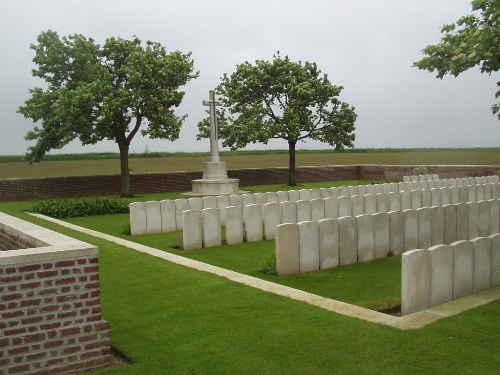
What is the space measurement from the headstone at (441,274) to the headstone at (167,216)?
7.94 m

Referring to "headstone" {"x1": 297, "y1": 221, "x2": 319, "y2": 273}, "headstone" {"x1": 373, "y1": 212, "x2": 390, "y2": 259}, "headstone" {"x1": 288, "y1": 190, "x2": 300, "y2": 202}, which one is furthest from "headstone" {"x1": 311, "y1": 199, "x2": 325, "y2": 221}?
"headstone" {"x1": 297, "y1": 221, "x2": 319, "y2": 273}

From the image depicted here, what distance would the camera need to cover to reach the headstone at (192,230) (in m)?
10.2

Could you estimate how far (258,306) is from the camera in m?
5.76

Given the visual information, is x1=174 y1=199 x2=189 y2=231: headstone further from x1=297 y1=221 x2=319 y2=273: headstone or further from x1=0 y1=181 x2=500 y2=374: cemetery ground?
x1=297 y1=221 x2=319 y2=273: headstone

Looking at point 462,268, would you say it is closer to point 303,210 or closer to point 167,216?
point 303,210

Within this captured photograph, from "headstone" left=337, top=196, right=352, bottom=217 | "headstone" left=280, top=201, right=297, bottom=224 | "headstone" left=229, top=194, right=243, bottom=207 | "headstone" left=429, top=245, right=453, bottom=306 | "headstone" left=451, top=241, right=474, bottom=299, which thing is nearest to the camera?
"headstone" left=429, top=245, right=453, bottom=306

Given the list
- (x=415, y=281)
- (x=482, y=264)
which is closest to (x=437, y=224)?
(x=482, y=264)

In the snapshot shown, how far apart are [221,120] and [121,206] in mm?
12165

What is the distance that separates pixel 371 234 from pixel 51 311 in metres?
6.15

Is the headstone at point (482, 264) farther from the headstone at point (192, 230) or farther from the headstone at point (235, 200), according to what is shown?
the headstone at point (235, 200)

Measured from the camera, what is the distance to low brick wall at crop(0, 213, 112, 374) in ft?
12.9

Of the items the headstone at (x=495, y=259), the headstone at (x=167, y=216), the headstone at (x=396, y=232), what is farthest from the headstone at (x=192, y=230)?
the headstone at (x=495, y=259)

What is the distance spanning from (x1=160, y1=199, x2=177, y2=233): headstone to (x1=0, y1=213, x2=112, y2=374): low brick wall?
8287 mm

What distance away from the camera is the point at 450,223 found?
1037cm
